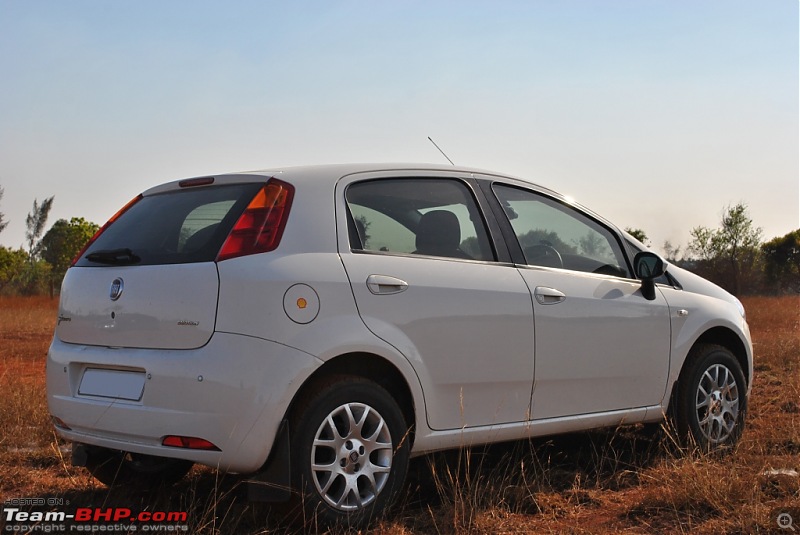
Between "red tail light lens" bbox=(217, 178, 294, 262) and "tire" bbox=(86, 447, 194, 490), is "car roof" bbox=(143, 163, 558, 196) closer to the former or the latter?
"red tail light lens" bbox=(217, 178, 294, 262)

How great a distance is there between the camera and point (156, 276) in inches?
162

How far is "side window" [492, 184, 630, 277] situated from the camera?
5.18m

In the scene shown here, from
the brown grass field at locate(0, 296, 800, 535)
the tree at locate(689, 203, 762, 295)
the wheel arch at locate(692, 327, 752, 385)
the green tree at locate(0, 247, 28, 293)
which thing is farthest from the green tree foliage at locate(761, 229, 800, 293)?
the brown grass field at locate(0, 296, 800, 535)

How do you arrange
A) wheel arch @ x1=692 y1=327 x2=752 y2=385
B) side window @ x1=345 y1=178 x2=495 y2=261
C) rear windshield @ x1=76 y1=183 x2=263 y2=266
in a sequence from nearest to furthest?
1. rear windshield @ x1=76 y1=183 x2=263 y2=266
2. side window @ x1=345 y1=178 x2=495 y2=261
3. wheel arch @ x1=692 y1=327 x2=752 y2=385

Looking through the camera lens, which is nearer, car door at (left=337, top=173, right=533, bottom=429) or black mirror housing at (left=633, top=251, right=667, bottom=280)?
car door at (left=337, top=173, right=533, bottom=429)

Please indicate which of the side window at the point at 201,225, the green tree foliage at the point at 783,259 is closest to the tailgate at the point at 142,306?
the side window at the point at 201,225

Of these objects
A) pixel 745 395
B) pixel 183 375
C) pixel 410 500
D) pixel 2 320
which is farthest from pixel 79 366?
pixel 2 320

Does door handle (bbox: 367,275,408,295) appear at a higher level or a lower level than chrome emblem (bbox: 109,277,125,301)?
higher

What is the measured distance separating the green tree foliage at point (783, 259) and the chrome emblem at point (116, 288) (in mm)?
50148

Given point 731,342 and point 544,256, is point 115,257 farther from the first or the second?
point 731,342

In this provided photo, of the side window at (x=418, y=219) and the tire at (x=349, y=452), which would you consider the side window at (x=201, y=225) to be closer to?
the side window at (x=418, y=219)

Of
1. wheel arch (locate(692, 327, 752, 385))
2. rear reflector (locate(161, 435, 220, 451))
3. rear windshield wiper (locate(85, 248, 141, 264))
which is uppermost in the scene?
rear windshield wiper (locate(85, 248, 141, 264))

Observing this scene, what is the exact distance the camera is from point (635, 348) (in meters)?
5.49

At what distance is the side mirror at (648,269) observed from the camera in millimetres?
5648
